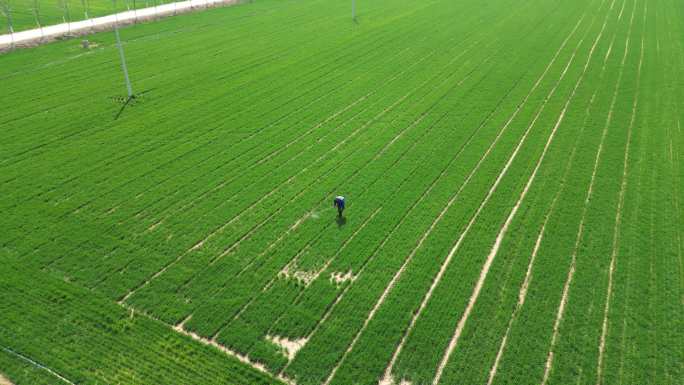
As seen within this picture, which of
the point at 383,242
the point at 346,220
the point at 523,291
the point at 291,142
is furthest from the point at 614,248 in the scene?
the point at 291,142

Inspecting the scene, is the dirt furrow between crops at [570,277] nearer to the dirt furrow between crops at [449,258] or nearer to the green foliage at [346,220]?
the green foliage at [346,220]

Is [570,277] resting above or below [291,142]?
below

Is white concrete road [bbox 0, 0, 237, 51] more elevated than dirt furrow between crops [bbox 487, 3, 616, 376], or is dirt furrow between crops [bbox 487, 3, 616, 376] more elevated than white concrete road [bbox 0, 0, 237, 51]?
white concrete road [bbox 0, 0, 237, 51]

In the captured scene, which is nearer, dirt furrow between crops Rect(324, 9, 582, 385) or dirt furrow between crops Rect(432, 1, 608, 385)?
dirt furrow between crops Rect(432, 1, 608, 385)

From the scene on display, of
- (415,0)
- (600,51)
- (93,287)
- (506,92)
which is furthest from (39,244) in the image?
(415,0)

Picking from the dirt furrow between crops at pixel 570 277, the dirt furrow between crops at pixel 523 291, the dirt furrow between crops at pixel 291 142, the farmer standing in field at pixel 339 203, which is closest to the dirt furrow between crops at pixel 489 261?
the dirt furrow between crops at pixel 523 291

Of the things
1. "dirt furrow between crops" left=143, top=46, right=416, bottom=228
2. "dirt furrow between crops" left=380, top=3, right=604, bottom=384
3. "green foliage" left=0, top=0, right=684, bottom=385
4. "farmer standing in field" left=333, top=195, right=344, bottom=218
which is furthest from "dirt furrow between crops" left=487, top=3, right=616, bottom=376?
"dirt furrow between crops" left=143, top=46, right=416, bottom=228

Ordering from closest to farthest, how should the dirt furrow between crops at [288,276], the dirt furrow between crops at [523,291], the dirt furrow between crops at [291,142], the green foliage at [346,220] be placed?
1. the dirt furrow between crops at [523,291]
2. the green foliage at [346,220]
3. the dirt furrow between crops at [288,276]
4. the dirt furrow between crops at [291,142]

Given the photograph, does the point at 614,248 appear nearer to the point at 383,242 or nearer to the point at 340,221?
the point at 383,242

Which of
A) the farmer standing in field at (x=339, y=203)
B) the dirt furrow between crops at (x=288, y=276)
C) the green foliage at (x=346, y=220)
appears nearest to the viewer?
the green foliage at (x=346, y=220)

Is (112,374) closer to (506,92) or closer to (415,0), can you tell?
(506,92)

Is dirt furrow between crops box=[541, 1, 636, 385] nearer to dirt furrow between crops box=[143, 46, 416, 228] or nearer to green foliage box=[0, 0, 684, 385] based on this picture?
green foliage box=[0, 0, 684, 385]
